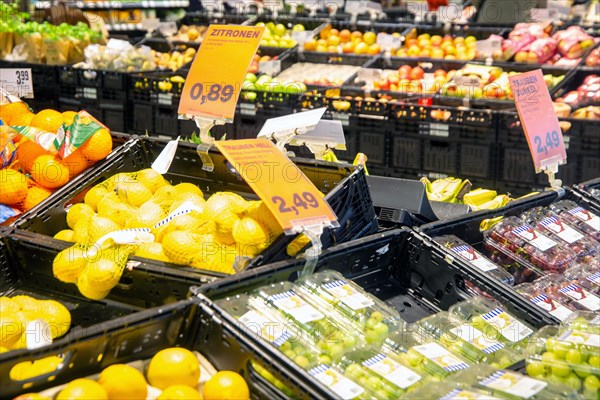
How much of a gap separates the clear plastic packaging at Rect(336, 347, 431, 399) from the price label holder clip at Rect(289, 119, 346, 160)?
38.9 inches

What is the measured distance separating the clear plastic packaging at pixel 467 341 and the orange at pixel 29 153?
4.57ft

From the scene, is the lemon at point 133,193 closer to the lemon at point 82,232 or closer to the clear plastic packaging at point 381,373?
the lemon at point 82,232

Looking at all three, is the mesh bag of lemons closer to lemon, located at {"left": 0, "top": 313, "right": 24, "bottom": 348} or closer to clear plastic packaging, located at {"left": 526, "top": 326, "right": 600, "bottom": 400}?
lemon, located at {"left": 0, "top": 313, "right": 24, "bottom": 348}

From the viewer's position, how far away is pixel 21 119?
2.68m

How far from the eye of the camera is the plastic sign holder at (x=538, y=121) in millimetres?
2584

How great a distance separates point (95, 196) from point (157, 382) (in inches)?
38.3

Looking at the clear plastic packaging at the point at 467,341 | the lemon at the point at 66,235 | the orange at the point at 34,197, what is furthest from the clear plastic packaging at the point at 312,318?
the orange at the point at 34,197

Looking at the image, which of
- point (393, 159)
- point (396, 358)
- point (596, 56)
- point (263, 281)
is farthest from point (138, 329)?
point (596, 56)

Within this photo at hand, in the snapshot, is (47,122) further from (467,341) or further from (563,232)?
(563,232)

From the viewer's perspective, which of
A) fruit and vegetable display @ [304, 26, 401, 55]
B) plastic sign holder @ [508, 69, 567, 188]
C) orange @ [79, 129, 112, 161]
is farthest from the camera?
fruit and vegetable display @ [304, 26, 401, 55]

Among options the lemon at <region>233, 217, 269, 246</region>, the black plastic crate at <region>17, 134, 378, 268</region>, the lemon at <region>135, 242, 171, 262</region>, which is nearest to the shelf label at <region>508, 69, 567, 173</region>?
the black plastic crate at <region>17, 134, 378, 268</region>

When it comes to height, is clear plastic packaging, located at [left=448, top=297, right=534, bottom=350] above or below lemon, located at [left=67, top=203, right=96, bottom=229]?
below

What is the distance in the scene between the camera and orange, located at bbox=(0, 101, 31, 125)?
2707 millimetres

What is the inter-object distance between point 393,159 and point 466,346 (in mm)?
2632
